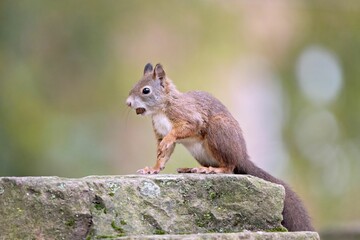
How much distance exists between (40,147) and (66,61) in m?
2.00

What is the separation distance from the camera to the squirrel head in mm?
5254

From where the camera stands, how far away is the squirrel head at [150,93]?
5.25m

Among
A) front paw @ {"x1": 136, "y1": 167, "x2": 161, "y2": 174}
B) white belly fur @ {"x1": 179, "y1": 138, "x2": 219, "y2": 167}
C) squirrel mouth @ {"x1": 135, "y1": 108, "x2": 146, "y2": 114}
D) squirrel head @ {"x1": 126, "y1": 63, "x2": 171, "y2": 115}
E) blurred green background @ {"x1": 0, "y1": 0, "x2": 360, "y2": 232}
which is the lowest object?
blurred green background @ {"x1": 0, "y1": 0, "x2": 360, "y2": 232}

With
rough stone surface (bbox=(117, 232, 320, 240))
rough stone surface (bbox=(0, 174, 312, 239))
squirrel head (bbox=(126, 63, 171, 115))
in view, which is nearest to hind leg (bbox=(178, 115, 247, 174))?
squirrel head (bbox=(126, 63, 171, 115))

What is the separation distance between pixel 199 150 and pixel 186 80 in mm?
9715

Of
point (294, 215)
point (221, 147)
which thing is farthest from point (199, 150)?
point (294, 215)

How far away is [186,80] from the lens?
A: 1478 cm

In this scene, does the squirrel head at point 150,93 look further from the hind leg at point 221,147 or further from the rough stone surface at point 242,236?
the rough stone surface at point 242,236

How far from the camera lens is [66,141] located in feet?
45.2

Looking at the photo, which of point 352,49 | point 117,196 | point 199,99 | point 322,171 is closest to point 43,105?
point 322,171

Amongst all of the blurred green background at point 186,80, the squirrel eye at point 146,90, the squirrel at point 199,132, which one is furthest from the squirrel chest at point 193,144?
the blurred green background at point 186,80

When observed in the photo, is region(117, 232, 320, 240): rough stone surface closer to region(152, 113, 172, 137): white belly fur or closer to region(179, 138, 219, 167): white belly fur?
region(179, 138, 219, 167): white belly fur

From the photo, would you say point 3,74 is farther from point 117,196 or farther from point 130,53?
point 117,196

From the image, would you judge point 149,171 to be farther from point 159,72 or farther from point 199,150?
point 159,72
